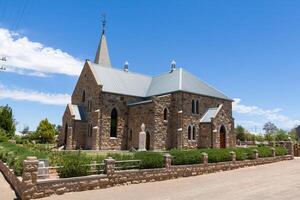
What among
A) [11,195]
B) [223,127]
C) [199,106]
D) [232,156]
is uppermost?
[199,106]

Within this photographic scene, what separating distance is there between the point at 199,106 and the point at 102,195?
23355 millimetres

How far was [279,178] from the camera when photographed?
54.7ft

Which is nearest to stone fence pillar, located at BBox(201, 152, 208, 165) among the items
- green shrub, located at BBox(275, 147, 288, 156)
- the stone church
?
green shrub, located at BBox(275, 147, 288, 156)

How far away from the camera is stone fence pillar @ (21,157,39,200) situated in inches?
456

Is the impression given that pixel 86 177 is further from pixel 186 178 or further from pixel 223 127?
pixel 223 127

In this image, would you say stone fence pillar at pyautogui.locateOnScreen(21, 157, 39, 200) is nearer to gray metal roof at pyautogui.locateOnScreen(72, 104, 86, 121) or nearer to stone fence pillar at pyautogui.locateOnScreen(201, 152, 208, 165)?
stone fence pillar at pyautogui.locateOnScreen(201, 152, 208, 165)

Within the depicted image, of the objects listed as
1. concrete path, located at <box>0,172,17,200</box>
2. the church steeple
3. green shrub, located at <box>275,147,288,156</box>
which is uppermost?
the church steeple

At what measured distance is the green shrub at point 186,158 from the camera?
706 inches

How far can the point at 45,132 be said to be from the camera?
5544 cm

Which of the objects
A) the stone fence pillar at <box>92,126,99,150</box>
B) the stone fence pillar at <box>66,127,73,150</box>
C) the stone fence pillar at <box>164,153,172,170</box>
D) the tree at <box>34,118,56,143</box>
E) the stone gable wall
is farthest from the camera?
the tree at <box>34,118,56,143</box>

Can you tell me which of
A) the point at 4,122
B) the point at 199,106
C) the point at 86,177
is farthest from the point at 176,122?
the point at 4,122

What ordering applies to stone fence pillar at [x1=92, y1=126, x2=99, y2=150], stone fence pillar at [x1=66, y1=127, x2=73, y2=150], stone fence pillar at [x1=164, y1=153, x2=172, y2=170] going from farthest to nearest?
stone fence pillar at [x1=66, y1=127, x2=73, y2=150], stone fence pillar at [x1=92, y1=126, x2=99, y2=150], stone fence pillar at [x1=164, y1=153, x2=172, y2=170]

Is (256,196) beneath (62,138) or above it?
beneath

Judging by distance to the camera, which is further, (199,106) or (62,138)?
(62,138)
